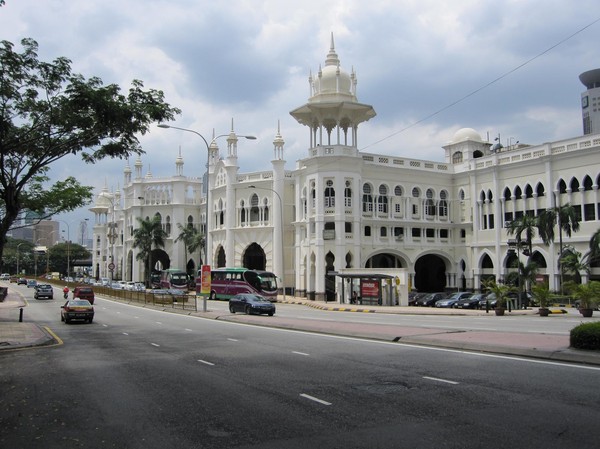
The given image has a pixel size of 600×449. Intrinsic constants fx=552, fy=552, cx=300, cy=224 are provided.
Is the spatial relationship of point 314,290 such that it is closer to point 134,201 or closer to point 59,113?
point 59,113

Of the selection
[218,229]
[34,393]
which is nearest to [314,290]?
[218,229]

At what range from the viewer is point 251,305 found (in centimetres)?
3162

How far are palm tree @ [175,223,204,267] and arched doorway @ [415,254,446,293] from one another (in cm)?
2954

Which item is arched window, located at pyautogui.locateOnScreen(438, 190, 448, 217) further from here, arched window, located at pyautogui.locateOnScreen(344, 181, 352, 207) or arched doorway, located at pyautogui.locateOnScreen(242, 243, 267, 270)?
Answer: arched doorway, located at pyautogui.locateOnScreen(242, 243, 267, 270)

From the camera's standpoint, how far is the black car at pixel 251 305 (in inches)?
1234

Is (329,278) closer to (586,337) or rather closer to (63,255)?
(586,337)

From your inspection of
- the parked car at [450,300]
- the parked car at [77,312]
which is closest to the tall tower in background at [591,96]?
the parked car at [450,300]

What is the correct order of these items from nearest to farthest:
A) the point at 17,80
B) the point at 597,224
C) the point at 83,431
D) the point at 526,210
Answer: the point at 83,431
the point at 17,80
the point at 597,224
the point at 526,210

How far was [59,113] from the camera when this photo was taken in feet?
62.5

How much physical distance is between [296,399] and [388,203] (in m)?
45.5

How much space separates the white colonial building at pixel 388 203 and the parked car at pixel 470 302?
6.03 meters

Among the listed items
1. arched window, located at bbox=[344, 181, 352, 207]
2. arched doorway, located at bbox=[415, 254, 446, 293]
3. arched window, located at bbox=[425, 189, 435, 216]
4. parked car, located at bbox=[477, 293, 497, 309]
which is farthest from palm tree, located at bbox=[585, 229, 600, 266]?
Answer: arched window, located at bbox=[344, 181, 352, 207]

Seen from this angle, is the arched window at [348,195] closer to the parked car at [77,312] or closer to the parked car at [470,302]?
the parked car at [470,302]

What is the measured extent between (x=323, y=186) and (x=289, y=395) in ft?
135
